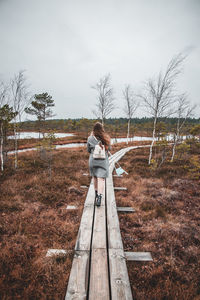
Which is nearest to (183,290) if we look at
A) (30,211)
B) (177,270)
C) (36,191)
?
(177,270)

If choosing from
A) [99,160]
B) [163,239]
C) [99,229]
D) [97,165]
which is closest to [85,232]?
[99,229]

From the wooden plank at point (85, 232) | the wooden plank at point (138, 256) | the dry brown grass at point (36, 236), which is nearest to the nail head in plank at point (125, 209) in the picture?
the wooden plank at point (85, 232)

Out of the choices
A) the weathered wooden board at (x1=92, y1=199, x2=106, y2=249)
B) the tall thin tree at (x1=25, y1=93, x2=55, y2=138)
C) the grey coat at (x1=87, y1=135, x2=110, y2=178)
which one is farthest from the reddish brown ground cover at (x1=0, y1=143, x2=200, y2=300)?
the tall thin tree at (x1=25, y1=93, x2=55, y2=138)

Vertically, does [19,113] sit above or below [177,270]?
above

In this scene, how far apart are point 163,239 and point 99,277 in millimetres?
1924

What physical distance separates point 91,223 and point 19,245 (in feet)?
5.16

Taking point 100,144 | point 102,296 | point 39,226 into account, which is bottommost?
point 39,226

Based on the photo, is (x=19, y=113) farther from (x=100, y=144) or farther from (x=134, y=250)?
(x=134, y=250)

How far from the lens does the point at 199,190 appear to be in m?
6.14

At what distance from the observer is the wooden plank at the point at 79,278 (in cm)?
169

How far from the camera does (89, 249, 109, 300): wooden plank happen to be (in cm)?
172

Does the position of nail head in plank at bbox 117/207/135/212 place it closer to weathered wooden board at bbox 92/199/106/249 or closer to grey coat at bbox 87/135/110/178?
weathered wooden board at bbox 92/199/106/249

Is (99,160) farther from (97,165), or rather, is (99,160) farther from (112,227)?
Result: (112,227)

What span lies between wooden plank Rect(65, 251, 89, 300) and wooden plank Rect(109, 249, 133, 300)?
1.25 ft
